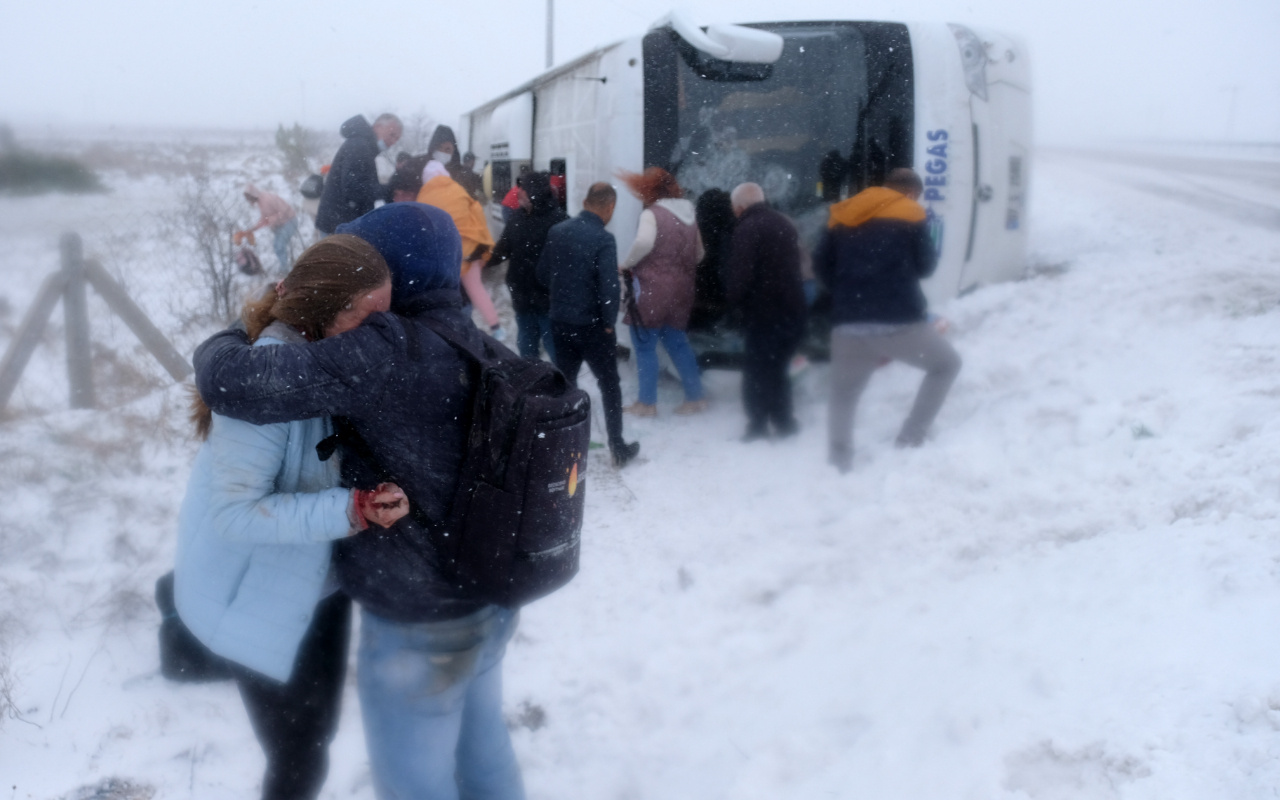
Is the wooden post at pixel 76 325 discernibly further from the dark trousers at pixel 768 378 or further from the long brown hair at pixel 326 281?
the long brown hair at pixel 326 281

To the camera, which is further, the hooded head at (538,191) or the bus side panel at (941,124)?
the bus side panel at (941,124)

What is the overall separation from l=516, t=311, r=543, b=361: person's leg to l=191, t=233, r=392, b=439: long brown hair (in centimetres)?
384

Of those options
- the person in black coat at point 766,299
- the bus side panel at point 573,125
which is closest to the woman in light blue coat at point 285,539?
the person in black coat at point 766,299

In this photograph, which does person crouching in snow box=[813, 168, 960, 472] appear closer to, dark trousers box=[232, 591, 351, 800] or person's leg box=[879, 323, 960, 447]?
person's leg box=[879, 323, 960, 447]

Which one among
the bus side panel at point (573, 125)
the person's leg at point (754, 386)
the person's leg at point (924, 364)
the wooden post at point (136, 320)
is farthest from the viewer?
the bus side panel at point (573, 125)

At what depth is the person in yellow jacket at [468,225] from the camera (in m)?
4.91

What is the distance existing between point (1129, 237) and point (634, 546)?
5980 mm

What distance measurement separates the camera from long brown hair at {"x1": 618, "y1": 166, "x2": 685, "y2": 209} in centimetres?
488

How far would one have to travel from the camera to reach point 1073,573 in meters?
2.64

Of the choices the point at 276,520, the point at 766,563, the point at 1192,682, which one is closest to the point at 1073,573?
the point at 1192,682

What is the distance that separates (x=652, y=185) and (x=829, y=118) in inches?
52.4

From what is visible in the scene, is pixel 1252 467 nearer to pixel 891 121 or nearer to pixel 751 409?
pixel 751 409

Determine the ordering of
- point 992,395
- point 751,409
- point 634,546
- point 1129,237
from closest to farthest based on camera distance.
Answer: point 634,546 → point 992,395 → point 751,409 → point 1129,237

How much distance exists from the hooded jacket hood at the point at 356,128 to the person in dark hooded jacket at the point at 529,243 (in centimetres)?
115
